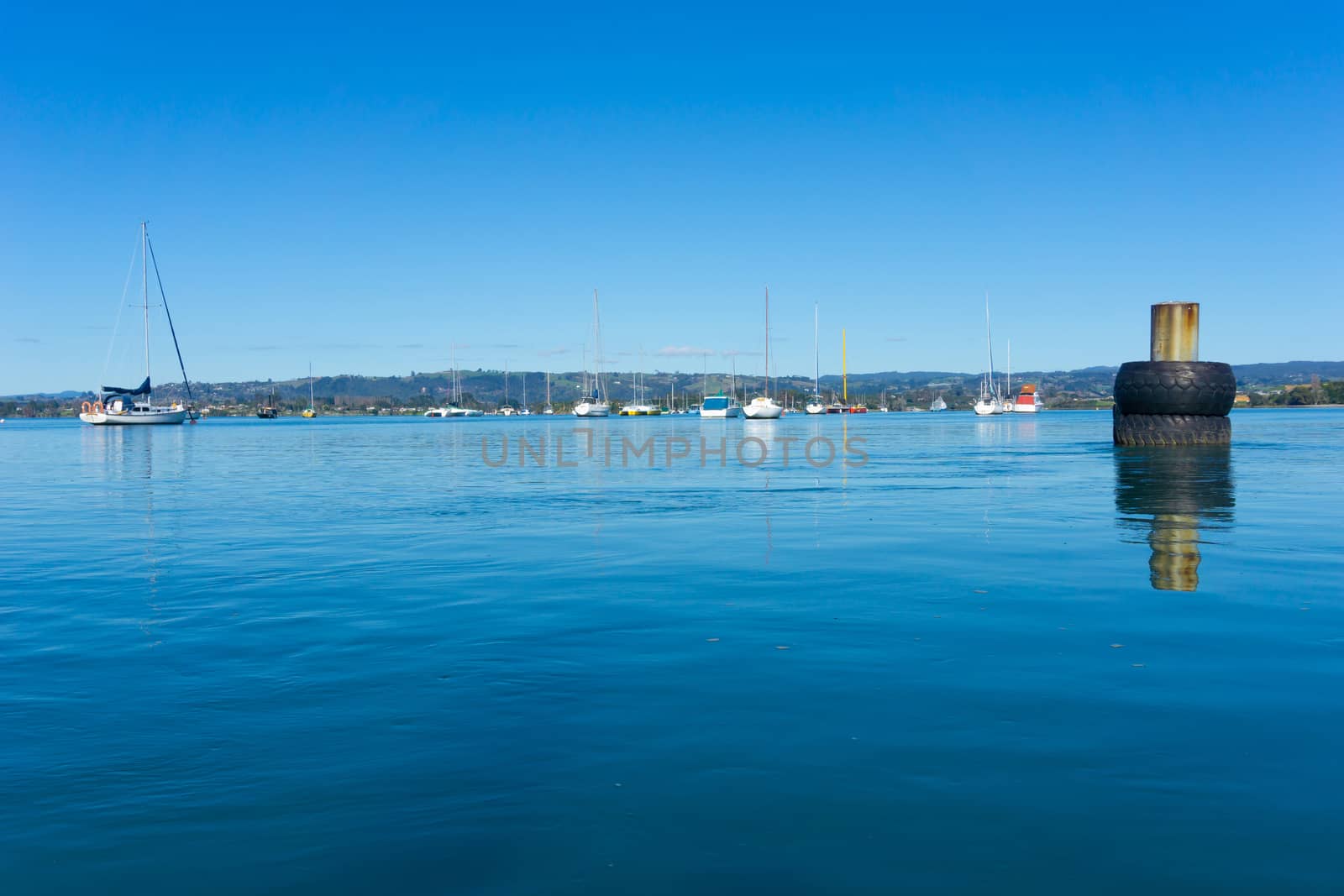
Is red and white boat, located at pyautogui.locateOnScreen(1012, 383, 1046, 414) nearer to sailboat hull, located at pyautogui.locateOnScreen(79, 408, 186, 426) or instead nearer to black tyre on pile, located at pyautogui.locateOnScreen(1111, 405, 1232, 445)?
sailboat hull, located at pyautogui.locateOnScreen(79, 408, 186, 426)

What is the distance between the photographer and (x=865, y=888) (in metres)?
4.18

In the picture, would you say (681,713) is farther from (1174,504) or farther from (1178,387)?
(1178,387)

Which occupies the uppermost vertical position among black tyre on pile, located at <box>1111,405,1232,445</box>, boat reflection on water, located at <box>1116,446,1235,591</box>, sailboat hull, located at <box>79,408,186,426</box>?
sailboat hull, located at <box>79,408,186,426</box>

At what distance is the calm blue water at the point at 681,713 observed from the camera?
4.48 m

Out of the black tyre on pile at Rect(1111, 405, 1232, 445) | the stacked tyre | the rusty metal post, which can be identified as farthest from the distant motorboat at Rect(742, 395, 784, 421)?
the rusty metal post

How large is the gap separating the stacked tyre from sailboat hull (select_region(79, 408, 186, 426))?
97.1m

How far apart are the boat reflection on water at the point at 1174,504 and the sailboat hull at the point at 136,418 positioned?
325 ft

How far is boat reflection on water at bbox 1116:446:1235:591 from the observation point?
39.4 feet

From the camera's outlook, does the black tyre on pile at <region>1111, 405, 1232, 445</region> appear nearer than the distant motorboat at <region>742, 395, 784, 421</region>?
Yes

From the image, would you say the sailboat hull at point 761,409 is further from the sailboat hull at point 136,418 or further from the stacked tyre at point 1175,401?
the stacked tyre at point 1175,401

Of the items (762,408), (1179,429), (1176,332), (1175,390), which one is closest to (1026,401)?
(762,408)

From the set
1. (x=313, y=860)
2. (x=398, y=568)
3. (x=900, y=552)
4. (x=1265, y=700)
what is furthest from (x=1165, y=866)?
(x=398, y=568)

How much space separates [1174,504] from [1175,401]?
769 inches

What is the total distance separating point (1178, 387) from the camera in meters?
35.1
